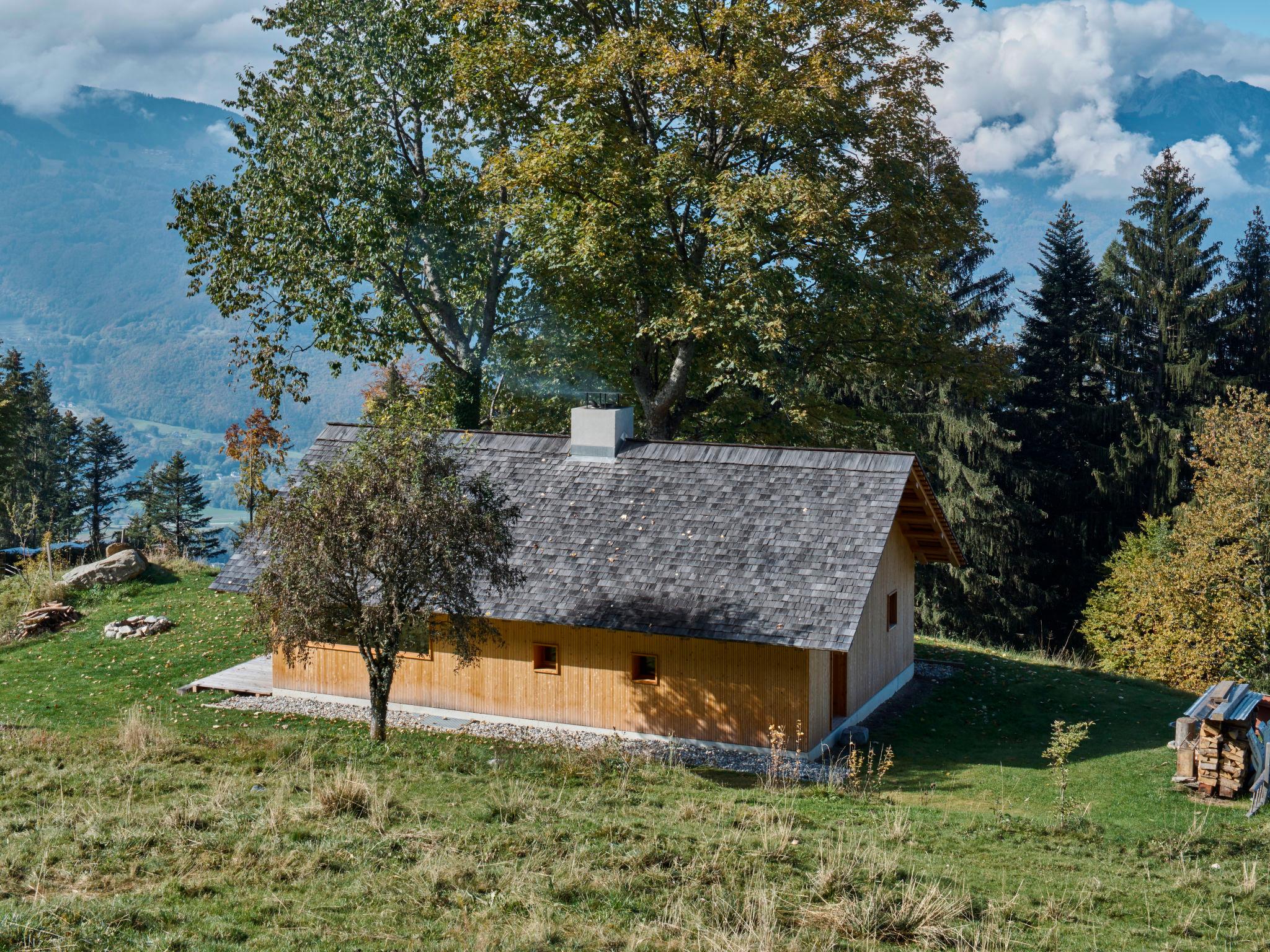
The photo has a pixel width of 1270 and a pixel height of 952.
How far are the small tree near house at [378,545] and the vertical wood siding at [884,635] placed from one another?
614 centimetres

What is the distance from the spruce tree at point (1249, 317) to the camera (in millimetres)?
36031

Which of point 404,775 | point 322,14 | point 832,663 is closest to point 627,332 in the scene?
point 322,14

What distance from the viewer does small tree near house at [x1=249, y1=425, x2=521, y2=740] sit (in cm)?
1366

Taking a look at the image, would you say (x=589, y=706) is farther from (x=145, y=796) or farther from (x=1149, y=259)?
(x=1149, y=259)

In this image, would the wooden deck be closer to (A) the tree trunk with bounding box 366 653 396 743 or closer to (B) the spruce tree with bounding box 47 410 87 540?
(A) the tree trunk with bounding box 366 653 396 743

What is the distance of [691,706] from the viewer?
16.3 metres

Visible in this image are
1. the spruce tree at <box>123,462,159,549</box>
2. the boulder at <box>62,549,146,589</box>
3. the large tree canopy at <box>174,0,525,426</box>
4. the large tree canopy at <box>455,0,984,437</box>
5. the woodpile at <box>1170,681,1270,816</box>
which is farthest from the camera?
the spruce tree at <box>123,462,159,549</box>

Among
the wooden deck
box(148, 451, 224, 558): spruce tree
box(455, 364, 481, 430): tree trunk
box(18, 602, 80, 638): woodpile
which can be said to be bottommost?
the wooden deck

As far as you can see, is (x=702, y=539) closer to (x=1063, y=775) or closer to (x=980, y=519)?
(x=1063, y=775)

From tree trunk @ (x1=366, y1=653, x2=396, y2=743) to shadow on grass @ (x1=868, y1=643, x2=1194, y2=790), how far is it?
7112 millimetres

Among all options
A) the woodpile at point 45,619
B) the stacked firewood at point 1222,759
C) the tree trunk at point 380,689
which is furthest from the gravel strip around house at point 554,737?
the woodpile at point 45,619

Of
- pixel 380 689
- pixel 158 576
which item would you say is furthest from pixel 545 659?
pixel 158 576

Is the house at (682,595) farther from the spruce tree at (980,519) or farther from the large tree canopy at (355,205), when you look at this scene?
the spruce tree at (980,519)

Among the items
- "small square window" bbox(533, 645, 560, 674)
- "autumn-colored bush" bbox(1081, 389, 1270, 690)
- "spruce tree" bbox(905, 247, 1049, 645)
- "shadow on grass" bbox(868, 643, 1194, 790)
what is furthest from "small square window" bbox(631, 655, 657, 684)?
"spruce tree" bbox(905, 247, 1049, 645)
